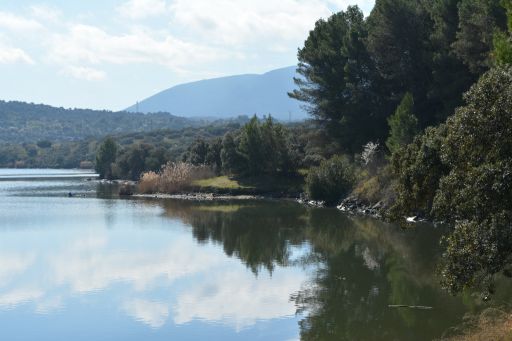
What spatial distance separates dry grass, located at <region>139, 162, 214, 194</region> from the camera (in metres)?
88.1

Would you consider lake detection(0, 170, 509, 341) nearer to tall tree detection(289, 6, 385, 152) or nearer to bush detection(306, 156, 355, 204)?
bush detection(306, 156, 355, 204)

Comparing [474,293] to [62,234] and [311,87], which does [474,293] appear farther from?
[311,87]

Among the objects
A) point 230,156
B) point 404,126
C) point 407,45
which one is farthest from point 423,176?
point 230,156

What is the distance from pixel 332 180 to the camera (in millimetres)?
66562

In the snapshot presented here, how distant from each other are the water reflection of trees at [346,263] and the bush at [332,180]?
154 inches

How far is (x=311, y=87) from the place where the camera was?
253 ft

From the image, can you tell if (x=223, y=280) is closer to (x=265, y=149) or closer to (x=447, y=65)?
(x=447, y=65)

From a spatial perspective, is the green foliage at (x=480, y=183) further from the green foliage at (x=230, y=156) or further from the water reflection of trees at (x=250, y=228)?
the green foliage at (x=230, y=156)

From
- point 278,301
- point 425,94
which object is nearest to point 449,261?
point 278,301

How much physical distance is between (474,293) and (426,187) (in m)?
7.46

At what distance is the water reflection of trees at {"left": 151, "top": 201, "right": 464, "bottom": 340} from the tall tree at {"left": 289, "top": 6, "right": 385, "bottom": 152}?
1156 centimetres

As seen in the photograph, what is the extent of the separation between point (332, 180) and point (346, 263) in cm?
3211

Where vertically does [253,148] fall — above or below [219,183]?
above

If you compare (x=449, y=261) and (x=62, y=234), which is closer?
(x=449, y=261)
